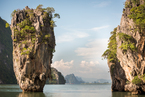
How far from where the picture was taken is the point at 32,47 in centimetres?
3891

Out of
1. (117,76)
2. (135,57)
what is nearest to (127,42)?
(135,57)

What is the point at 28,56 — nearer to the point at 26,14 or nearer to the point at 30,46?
the point at 30,46

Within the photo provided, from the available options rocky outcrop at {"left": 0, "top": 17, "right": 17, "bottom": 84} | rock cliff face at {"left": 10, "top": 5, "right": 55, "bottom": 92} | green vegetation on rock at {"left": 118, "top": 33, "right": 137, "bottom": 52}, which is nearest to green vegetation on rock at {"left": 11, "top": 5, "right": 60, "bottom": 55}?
rock cliff face at {"left": 10, "top": 5, "right": 55, "bottom": 92}

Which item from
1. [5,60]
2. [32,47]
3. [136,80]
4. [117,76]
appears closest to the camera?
[136,80]

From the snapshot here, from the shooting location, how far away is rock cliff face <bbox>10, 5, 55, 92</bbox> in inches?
1513

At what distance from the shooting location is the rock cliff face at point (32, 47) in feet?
126

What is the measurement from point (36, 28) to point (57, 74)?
490ft

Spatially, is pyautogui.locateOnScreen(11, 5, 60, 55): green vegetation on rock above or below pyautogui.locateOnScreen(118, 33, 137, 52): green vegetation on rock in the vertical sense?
above

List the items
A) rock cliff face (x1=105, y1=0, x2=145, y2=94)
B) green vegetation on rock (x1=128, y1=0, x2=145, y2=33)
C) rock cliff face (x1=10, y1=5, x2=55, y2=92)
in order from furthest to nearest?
rock cliff face (x1=10, y1=5, x2=55, y2=92) → rock cliff face (x1=105, y1=0, x2=145, y2=94) → green vegetation on rock (x1=128, y1=0, x2=145, y2=33)

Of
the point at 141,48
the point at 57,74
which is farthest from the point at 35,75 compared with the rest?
the point at 57,74

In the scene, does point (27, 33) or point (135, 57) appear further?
point (27, 33)

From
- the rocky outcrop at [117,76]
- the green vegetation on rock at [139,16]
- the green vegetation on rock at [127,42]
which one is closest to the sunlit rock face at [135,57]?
the green vegetation on rock at [127,42]

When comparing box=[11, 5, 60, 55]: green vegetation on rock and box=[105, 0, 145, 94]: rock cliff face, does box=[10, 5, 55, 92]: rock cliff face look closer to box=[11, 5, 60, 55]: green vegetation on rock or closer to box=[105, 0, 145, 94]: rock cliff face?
box=[11, 5, 60, 55]: green vegetation on rock

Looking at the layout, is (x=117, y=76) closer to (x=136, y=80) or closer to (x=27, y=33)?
(x=136, y=80)
